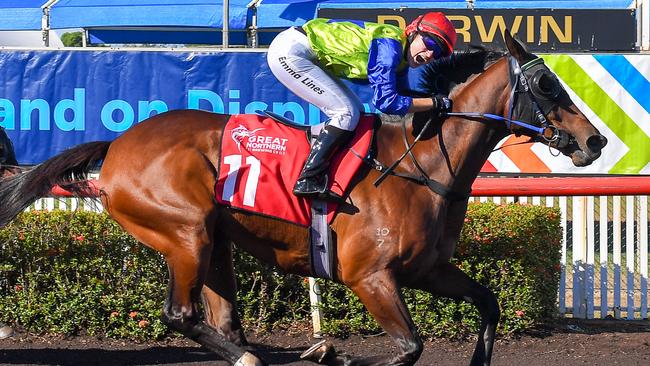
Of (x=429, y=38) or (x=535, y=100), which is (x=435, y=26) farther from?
(x=535, y=100)

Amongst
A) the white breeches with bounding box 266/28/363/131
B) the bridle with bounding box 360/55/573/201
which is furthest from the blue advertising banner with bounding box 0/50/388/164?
the bridle with bounding box 360/55/573/201

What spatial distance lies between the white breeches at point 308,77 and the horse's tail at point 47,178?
1065mm

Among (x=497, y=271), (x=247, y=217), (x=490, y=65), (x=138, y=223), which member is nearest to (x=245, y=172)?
(x=247, y=217)

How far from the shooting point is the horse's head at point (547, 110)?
4.62 metres

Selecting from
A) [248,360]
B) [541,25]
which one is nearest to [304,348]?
[248,360]

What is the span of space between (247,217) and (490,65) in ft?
4.61

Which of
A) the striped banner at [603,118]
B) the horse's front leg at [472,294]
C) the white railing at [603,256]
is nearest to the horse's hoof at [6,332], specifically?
the horse's front leg at [472,294]

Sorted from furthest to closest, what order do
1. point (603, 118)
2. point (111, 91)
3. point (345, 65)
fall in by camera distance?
point (111, 91)
point (603, 118)
point (345, 65)

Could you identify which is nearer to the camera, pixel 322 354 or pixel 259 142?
pixel 322 354

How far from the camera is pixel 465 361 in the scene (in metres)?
5.97

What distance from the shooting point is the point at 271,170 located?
4.86 metres

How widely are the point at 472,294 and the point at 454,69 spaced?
3.72 feet

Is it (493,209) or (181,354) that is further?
(493,209)

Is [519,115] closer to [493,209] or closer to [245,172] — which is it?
[245,172]
